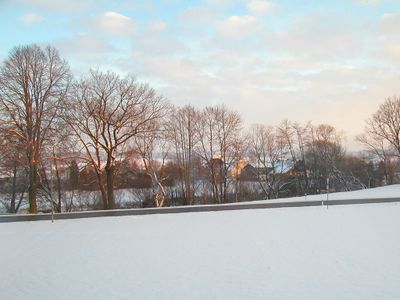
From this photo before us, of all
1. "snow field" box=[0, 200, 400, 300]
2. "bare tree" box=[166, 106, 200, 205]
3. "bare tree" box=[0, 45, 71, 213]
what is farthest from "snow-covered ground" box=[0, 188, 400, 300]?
"bare tree" box=[166, 106, 200, 205]

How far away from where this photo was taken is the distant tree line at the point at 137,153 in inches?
1241

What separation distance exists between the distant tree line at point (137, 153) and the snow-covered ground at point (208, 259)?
11.3 meters

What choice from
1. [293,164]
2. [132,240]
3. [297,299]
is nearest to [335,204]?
[132,240]

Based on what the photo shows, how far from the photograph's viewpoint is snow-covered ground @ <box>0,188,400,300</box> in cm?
955

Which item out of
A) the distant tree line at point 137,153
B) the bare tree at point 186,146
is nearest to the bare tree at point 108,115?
the distant tree line at point 137,153

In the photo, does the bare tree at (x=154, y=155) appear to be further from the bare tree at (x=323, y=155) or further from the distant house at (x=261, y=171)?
the bare tree at (x=323, y=155)

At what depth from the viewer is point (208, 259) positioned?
42.7 ft

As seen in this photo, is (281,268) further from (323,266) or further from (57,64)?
(57,64)

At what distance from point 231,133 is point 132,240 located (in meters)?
37.0

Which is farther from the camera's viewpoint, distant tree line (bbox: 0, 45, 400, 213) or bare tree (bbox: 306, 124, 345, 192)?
bare tree (bbox: 306, 124, 345, 192)

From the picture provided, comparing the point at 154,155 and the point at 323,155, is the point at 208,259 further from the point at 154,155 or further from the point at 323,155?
the point at 323,155

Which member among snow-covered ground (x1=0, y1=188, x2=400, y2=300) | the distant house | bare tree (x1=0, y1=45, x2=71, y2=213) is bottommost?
snow-covered ground (x1=0, y1=188, x2=400, y2=300)

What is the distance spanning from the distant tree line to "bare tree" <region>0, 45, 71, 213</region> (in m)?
0.08

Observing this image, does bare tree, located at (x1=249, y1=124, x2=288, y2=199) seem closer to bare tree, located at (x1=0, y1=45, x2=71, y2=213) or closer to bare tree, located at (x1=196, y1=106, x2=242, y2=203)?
bare tree, located at (x1=196, y1=106, x2=242, y2=203)
